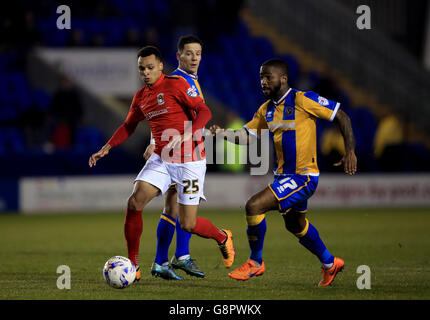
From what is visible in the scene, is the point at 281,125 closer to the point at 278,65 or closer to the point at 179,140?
the point at 278,65

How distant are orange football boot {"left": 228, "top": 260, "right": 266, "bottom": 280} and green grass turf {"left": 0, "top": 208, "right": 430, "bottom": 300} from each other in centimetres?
8

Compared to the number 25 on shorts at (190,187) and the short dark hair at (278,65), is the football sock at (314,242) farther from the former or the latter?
the short dark hair at (278,65)

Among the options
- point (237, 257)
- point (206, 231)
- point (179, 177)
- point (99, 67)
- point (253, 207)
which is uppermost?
point (99, 67)

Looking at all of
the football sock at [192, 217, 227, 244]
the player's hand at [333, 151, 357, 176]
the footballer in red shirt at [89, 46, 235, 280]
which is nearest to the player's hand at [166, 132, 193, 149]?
the footballer in red shirt at [89, 46, 235, 280]

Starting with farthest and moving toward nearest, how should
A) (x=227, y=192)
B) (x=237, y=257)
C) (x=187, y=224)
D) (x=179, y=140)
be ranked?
(x=227, y=192), (x=237, y=257), (x=187, y=224), (x=179, y=140)

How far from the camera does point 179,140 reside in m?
6.54

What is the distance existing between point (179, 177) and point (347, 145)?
1589 mm

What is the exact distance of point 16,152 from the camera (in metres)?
15.5

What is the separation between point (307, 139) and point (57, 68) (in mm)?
12369

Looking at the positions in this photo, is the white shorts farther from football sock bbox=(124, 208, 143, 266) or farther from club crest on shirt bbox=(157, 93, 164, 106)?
club crest on shirt bbox=(157, 93, 164, 106)

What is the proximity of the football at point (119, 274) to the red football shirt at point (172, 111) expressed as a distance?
1.12 m

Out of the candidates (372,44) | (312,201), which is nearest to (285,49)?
(372,44)
